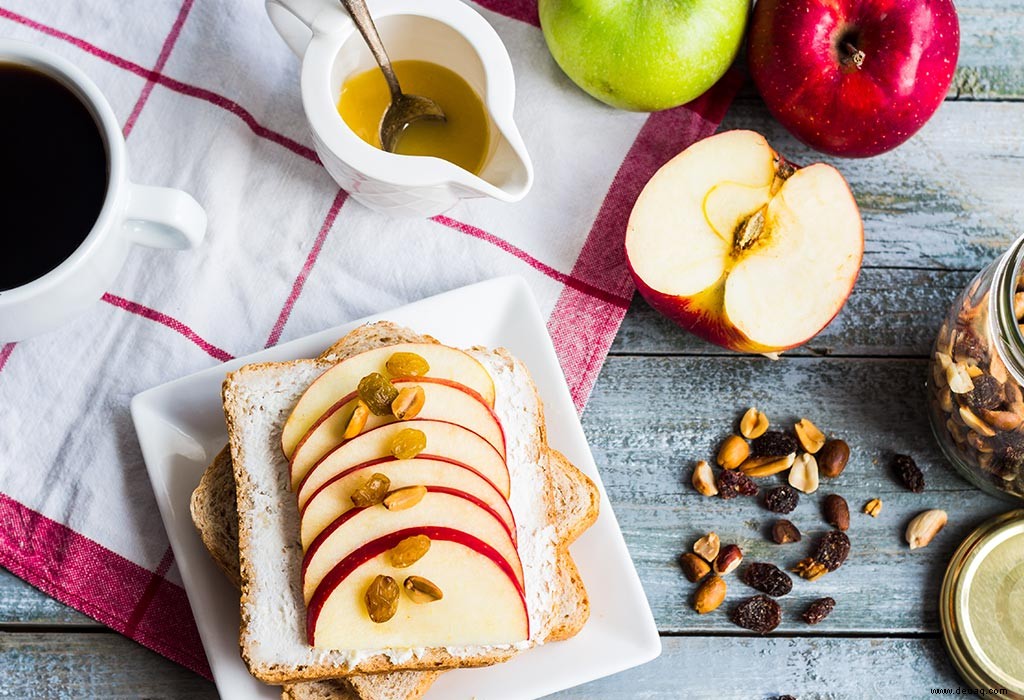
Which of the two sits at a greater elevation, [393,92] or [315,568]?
[393,92]

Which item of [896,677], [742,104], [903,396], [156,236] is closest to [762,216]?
[742,104]

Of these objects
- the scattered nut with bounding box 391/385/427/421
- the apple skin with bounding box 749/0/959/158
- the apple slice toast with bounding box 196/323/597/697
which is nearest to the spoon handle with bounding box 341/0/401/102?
the apple slice toast with bounding box 196/323/597/697

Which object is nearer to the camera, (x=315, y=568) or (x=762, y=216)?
(x=315, y=568)

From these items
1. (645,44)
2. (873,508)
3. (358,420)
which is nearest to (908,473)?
(873,508)

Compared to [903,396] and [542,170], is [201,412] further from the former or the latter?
[903,396]

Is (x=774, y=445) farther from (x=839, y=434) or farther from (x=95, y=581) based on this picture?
(x=95, y=581)

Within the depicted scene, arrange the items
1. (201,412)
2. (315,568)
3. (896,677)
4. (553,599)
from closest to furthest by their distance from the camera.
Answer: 1. (315,568)
2. (553,599)
3. (201,412)
4. (896,677)

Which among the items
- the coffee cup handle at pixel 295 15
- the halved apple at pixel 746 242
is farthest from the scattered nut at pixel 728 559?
the coffee cup handle at pixel 295 15
